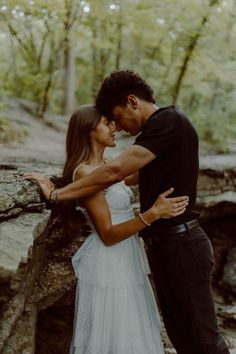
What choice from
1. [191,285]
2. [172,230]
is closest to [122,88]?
[172,230]

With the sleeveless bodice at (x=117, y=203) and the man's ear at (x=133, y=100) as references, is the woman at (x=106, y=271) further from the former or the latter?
the man's ear at (x=133, y=100)

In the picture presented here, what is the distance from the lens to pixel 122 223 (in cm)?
341

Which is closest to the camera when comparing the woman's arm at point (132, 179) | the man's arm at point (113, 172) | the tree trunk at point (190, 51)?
the man's arm at point (113, 172)

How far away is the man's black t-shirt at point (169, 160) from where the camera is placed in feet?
10.6

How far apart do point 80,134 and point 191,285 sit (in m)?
1.62

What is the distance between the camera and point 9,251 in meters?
2.83

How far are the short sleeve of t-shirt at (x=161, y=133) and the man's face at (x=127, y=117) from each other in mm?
291

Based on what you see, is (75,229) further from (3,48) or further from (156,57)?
(3,48)

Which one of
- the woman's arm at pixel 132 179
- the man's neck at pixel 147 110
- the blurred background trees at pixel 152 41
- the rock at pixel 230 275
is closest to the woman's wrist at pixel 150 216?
the man's neck at pixel 147 110

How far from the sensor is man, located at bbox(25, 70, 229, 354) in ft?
10.6

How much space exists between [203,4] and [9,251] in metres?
9.20

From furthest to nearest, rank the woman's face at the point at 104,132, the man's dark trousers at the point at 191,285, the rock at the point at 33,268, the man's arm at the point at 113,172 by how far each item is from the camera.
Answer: the woman's face at the point at 104,132 → the man's dark trousers at the point at 191,285 → the man's arm at the point at 113,172 → the rock at the point at 33,268

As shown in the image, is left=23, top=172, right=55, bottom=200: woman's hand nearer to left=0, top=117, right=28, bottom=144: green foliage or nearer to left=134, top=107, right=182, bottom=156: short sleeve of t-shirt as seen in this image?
left=134, top=107, right=182, bottom=156: short sleeve of t-shirt

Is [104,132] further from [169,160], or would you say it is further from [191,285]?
[191,285]
